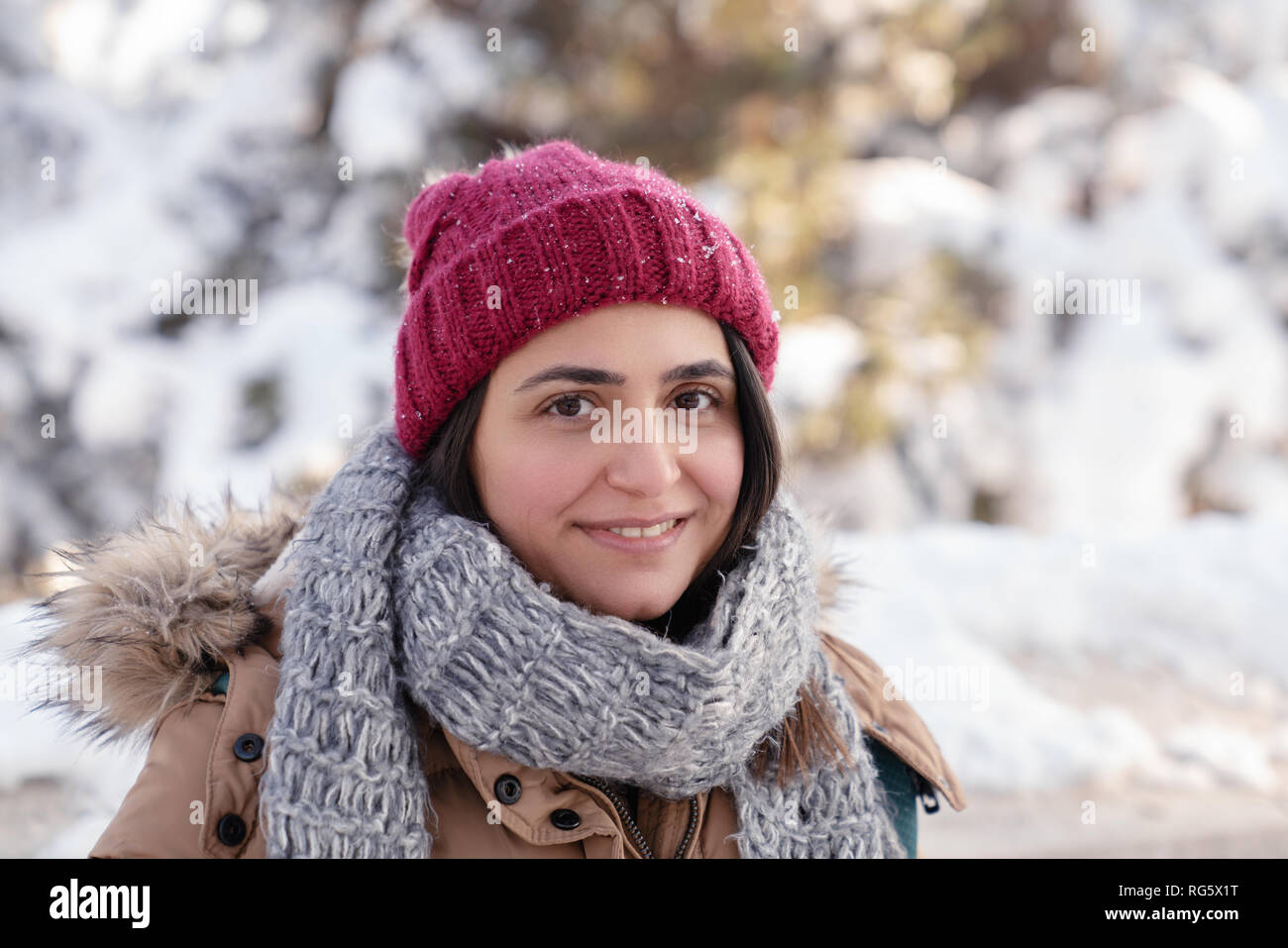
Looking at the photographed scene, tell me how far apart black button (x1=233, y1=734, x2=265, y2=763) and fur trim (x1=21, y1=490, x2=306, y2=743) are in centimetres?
11

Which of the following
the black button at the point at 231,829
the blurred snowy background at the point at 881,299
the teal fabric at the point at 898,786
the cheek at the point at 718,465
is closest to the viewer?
the black button at the point at 231,829

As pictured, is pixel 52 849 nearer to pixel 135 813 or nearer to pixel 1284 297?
pixel 135 813

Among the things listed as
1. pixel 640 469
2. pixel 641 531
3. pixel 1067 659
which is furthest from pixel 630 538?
pixel 1067 659

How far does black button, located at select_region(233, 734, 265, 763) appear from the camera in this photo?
1.34 meters

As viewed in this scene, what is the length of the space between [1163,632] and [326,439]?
3619mm

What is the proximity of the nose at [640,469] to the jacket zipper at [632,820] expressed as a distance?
0.46m

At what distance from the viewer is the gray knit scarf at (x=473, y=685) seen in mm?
1315

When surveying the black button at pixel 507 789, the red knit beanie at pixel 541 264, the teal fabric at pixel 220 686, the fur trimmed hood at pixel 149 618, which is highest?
the red knit beanie at pixel 541 264

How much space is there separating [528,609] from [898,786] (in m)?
0.85

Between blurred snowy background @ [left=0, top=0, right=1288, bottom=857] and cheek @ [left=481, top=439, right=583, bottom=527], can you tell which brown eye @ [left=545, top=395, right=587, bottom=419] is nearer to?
cheek @ [left=481, top=439, right=583, bottom=527]

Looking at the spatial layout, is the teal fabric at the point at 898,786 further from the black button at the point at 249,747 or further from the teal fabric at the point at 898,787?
the black button at the point at 249,747

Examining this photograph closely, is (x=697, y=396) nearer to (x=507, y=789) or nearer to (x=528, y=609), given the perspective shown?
(x=528, y=609)

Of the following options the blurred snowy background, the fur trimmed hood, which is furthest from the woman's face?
the blurred snowy background

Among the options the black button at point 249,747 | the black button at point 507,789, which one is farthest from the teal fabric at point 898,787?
the black button at point 249,747
